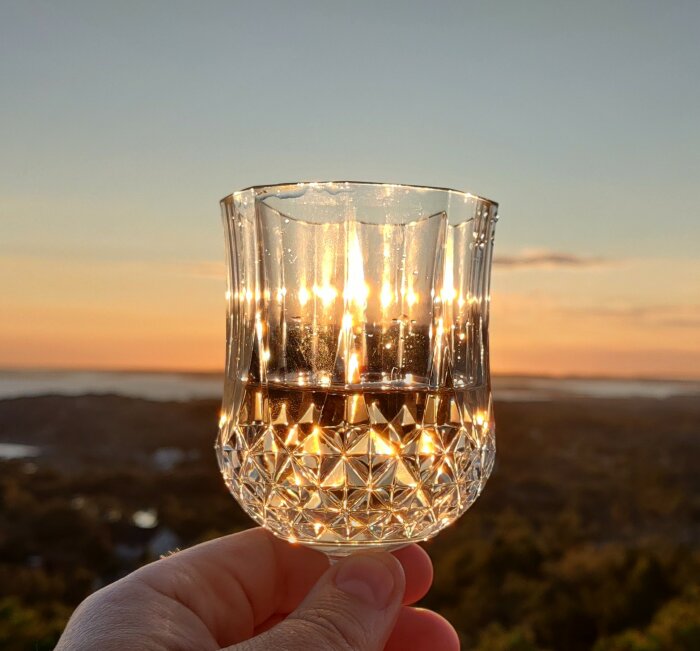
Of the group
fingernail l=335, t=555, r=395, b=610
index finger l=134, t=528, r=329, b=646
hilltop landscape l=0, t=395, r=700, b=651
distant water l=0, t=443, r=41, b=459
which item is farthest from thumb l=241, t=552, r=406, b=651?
distant water l=0, t=443, r=41, b=459

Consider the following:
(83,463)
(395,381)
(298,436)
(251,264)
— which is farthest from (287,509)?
(83,463)

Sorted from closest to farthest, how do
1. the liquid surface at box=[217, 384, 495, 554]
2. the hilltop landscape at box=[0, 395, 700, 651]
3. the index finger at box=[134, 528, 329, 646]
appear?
the liquid surface at box=[217, 384, 495, 554]
the index finger at box=[134, 528, 329, 646]
the hilltop landscape at box=[0, 395, 700, 651]

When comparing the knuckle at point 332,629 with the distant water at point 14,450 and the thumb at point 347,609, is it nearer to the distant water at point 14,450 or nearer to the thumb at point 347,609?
the thumb at point 347,609

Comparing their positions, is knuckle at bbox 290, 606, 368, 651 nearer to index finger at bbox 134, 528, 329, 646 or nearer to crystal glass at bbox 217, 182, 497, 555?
crystal glass at bbox 217, 182, 497, 555

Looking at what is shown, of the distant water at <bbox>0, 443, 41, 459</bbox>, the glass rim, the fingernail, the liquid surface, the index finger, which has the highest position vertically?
the glass rim

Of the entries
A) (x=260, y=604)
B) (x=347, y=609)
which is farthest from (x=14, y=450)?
(x=347, y=609)

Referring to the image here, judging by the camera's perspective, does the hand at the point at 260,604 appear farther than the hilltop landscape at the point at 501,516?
No

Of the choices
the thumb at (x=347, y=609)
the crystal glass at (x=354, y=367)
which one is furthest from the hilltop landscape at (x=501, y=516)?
the crystal glass at (x=354, y=367)

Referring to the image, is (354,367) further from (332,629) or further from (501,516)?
(501,516)
